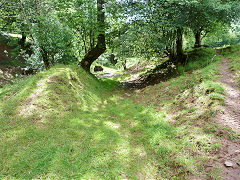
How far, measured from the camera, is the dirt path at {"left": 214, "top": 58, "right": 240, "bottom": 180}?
109 inches

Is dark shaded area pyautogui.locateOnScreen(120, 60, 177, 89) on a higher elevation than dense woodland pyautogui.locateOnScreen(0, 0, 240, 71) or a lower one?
lower

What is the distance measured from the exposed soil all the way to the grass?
7.5 inches

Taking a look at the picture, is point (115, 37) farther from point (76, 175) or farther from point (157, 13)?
point (76, 175)

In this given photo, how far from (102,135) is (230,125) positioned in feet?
11.4

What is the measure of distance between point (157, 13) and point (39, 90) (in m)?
8.18

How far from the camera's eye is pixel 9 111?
15.9 ft

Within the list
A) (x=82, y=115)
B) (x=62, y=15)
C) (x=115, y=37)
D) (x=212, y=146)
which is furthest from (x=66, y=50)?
(x=212, y=146)

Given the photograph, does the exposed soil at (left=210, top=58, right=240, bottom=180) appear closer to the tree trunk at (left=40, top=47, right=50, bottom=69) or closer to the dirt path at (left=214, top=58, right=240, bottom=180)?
the dirt path at (left=214, top=58, right=240, bottom=180)

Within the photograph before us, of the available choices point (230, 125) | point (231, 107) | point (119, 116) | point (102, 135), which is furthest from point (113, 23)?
point (230, 125)

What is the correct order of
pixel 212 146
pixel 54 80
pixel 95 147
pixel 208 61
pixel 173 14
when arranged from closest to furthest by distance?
1. pixel 212 146
2. pixel 95 147
3. pixel 54 80
4. pixel 173 14
5. pixel 208 61

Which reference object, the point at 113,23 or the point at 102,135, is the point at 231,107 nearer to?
the point at 102,135

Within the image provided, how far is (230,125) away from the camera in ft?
12.3

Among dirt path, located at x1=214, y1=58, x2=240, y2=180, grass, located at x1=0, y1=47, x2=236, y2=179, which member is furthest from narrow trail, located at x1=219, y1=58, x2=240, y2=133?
grass, located at x1=0, y1=47, x2=236, y2=179

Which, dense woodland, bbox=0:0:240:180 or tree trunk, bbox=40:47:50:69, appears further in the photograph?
tree trunk, bbox=40:47:50:69
